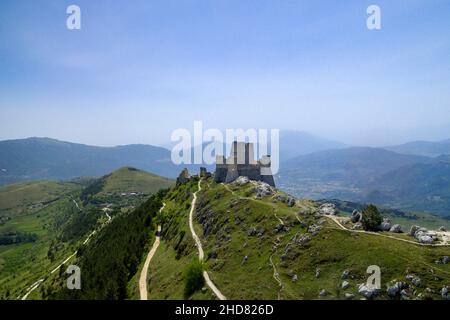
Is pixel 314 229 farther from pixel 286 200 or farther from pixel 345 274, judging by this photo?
pixel 286 200

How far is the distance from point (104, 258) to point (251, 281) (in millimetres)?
82048

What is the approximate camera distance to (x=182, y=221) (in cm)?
12225

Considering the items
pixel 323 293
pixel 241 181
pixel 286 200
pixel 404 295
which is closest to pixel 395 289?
pixel 404 295

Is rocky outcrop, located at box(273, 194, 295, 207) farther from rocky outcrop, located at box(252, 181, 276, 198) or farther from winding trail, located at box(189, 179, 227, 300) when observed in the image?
winding trail, located at box(189, 179, 227, 300)

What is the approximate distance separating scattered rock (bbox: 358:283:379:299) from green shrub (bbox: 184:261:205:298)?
29855mm

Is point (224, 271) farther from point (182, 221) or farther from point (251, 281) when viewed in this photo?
point (182, 221)

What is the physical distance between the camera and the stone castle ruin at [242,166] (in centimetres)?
13762

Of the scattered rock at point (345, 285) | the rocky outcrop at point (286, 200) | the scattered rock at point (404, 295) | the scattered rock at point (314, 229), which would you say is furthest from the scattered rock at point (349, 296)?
the rocky outcrop at point (286, 200)

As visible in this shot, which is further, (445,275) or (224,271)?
(224,271)

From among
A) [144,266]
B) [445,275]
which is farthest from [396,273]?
[144,266]

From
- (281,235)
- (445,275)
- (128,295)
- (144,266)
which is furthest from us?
(144,266)

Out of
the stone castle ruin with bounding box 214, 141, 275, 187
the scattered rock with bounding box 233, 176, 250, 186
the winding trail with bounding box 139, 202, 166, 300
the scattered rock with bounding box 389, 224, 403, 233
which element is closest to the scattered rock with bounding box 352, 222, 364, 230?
the scattered rock with bounding box 389, 224, 403, 233

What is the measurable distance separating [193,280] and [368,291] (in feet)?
109

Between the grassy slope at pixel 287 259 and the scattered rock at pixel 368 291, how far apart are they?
1074 millimetres
